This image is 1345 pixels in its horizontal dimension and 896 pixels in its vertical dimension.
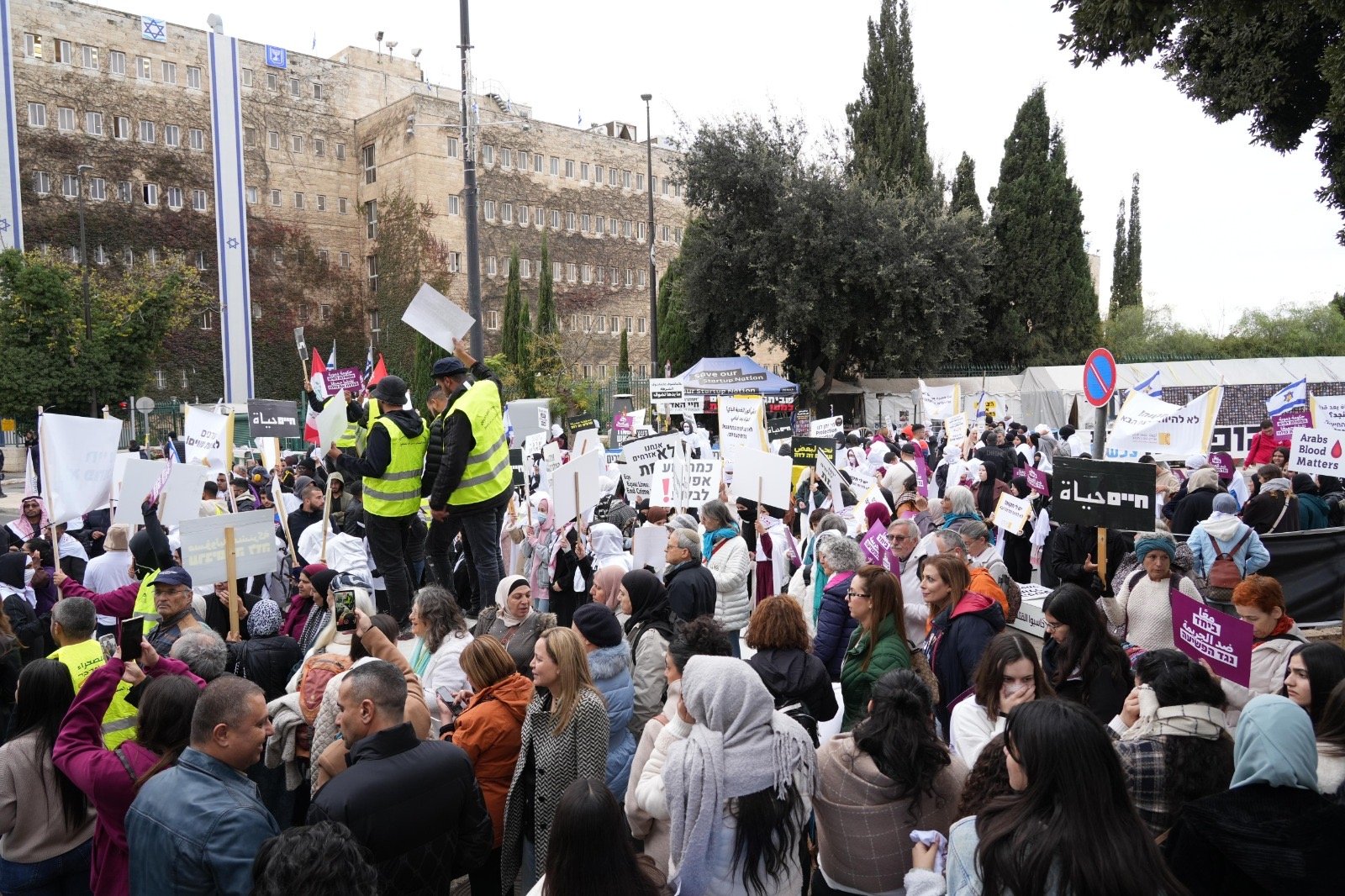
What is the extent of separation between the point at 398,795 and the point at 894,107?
41.0m

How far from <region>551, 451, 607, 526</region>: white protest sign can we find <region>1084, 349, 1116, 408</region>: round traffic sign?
5.19 meters

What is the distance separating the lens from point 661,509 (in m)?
9.12

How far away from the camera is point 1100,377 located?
10.1 meters

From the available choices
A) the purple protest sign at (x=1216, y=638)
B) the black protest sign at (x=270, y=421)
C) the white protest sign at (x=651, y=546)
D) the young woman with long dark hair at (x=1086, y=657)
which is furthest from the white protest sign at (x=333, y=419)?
the purple protest sign at (x=1216, y=638)

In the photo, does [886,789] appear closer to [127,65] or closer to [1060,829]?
[1060,829]

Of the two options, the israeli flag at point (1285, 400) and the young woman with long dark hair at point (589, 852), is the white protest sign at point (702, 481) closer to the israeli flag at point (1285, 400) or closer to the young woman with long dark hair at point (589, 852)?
the young woman with long dark hair at point (589, 852)

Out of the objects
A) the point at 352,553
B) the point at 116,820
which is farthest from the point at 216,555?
the point at 116,820

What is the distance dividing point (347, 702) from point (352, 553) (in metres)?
5.58

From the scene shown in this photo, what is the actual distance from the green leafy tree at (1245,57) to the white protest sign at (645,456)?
551 centimetres

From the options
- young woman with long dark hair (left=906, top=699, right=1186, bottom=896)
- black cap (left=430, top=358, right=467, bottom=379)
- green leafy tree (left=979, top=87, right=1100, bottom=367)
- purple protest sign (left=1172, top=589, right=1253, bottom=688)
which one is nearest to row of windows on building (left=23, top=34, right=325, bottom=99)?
green leafy tree (left=979, top=87, right=1100, bottom=367)

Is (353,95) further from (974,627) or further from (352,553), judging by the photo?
(974,627)

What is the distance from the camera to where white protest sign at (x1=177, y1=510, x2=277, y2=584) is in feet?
21.1

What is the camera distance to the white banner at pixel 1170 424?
11.4 m

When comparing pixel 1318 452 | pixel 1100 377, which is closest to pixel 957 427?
pixel 1100 377
